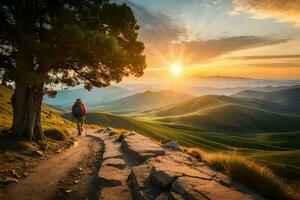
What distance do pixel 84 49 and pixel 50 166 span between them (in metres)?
6.52

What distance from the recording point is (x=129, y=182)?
10.2 metres

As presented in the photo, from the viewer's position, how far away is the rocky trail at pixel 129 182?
8125 mm

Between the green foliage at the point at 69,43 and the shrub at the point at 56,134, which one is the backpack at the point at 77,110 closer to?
the shrub at the point at 56,134

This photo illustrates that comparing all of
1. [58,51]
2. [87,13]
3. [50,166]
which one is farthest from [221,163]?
[87,13]

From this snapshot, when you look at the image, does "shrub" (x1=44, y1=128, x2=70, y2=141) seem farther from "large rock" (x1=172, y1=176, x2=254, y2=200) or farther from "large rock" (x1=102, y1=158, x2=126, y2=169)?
"large rock" (x1=172, y1=176, x2=254, y2=200)

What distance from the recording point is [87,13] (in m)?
18.7

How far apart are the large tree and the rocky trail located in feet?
18.4

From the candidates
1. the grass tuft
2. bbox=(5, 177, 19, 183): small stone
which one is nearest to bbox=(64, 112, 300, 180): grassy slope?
the grass tuft

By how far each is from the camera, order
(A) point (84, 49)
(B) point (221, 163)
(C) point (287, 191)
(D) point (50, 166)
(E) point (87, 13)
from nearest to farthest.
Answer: (C) point (287, 191), (B) point (221, 163), (D) point (50, 166), (A) point (84, 49), (E) point (87, 13)

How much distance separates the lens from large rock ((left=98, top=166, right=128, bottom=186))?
10.1 metres

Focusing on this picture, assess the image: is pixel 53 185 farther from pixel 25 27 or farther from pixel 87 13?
pixel 87 13

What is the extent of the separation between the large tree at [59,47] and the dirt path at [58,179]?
4594mm

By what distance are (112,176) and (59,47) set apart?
8516 millimetres

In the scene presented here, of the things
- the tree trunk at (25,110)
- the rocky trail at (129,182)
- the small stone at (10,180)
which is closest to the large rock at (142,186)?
the rocky trail at (129,182)
